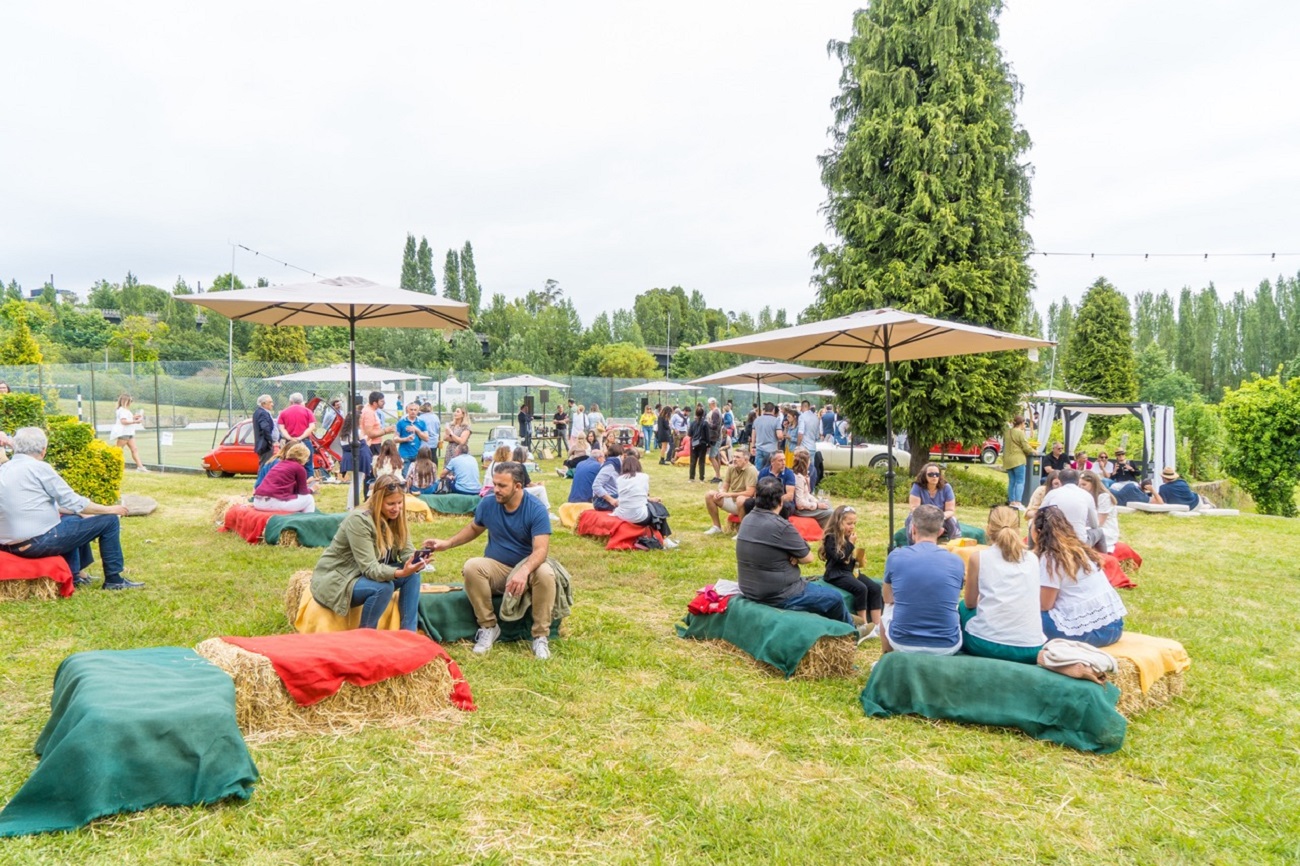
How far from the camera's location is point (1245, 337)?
66875 millimetres

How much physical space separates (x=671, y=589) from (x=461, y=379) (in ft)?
91.2

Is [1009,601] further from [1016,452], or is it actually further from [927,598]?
[1016,452]

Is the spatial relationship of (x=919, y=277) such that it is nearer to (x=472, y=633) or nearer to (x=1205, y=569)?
(x=1205, y=569)

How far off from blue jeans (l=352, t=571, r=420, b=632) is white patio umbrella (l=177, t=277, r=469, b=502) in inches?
102

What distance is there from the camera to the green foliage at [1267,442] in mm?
16500

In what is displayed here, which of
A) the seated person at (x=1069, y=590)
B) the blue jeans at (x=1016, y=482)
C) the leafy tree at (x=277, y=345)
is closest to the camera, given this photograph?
the seated person at (x=1069, y=590)

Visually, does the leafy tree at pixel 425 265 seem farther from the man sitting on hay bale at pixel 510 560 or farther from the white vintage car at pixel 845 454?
the man sitting on hay bale at pixel 510 560

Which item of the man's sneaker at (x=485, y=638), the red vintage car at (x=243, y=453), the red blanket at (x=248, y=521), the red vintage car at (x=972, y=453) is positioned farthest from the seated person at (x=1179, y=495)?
the red vintage car at (x=243, y=453)

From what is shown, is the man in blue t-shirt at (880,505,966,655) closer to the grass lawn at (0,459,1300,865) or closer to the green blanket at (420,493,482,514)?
the grass lawn at (0,459,1300,865)

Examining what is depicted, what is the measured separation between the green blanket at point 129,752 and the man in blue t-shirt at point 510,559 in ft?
6.77

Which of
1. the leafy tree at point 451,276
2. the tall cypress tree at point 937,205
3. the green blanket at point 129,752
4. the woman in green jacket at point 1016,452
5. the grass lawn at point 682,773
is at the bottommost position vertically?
the grass lawn at point 682,773

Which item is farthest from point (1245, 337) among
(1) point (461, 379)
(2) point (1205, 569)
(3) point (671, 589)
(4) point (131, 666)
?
(4) point (131, 666)

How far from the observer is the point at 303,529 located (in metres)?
8.85

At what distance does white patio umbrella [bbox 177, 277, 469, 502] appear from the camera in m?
7.02
